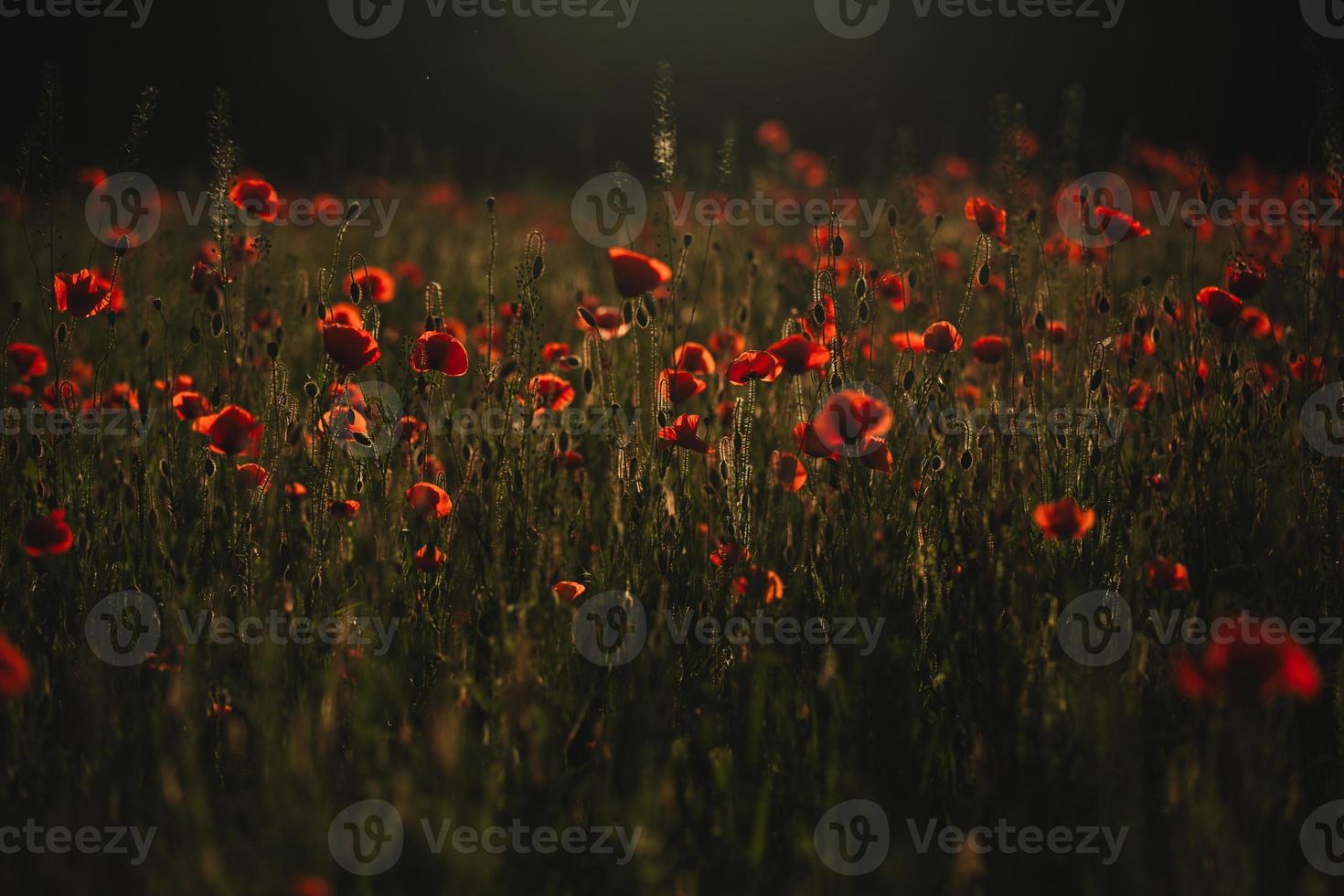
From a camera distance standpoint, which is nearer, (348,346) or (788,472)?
(348,346)

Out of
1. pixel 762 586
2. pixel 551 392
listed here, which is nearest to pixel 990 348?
pixel 762 586

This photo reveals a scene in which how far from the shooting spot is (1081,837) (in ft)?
5.10

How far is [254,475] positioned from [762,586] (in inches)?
43.3

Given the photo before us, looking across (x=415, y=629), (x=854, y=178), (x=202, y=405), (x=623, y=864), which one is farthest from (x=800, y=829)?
(x=854, y=178)

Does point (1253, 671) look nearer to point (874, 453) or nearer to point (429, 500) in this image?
point (874, 453)

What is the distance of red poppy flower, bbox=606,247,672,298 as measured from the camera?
2129mm

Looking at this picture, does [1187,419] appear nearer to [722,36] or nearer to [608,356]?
[608,356]

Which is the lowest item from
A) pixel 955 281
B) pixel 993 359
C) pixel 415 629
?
pixel 415 629

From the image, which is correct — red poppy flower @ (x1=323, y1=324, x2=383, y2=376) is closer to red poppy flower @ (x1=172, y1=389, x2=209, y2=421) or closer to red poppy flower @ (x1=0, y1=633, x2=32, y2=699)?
red poppy flower @ (x1=172, y1=389, x2=209, y2=421)

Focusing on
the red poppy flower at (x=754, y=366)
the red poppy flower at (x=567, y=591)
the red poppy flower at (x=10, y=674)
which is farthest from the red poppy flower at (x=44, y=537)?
the red poppy flower at (x=754, y=366)

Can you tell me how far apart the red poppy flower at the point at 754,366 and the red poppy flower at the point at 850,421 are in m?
0.15

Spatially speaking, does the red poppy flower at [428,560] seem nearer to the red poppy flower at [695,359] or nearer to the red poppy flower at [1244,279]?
the red poppy flower at [695,359]

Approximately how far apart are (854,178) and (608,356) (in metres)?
8.55

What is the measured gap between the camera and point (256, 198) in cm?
268
